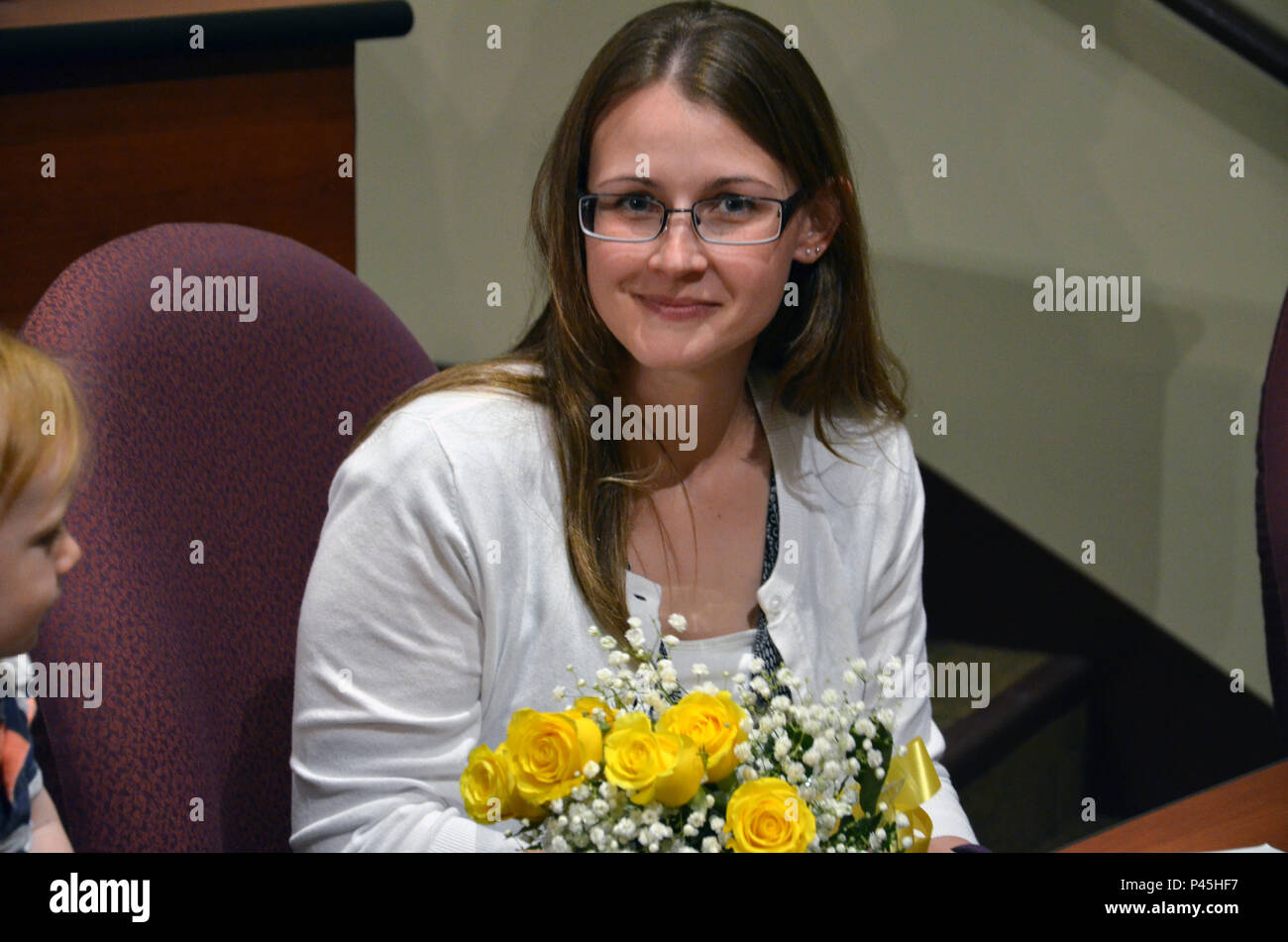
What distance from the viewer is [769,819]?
892 mm

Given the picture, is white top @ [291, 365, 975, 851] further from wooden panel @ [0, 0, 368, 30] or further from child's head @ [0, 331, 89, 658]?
wooden panel @ [0, 0, 368, 30]

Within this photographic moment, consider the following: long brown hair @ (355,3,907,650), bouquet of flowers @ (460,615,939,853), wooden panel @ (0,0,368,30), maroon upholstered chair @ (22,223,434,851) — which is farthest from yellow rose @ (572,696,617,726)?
wooden panel @ (0,0,368,30)

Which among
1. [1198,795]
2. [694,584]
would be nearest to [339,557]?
[694,584]

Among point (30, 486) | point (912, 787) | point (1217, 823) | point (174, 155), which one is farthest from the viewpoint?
point (174, 155)

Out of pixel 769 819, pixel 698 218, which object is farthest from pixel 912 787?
pixel 698 218

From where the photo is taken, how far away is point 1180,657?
2.24m

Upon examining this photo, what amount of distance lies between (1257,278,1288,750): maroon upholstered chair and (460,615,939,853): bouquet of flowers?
93 centimetres

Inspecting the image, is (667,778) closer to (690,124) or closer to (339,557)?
(339,557)

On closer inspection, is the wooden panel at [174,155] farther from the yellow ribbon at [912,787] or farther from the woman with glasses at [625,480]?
the yellow ribbon at [912,787]

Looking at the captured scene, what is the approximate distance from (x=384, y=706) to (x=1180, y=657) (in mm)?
1528

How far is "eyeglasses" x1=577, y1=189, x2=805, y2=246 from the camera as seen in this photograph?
1.30m

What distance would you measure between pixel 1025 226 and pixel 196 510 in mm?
1392

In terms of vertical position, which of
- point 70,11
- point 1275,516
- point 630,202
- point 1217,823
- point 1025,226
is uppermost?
point 70,11

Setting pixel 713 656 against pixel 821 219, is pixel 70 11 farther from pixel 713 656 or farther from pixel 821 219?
pixel 713 656
